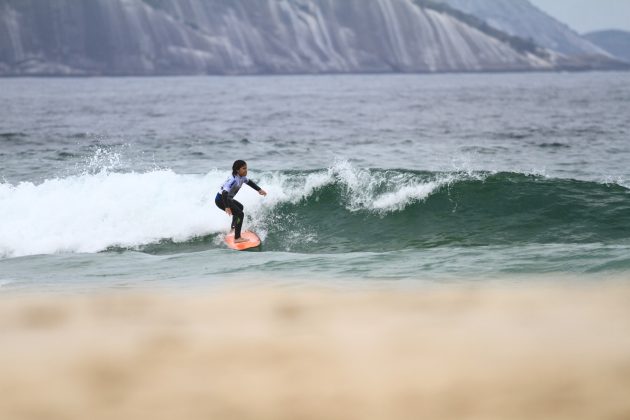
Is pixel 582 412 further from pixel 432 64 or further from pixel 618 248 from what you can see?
pixel 432 64

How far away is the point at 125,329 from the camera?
6.32 metres

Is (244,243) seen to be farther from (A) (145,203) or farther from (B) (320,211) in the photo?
(A) (145,203)

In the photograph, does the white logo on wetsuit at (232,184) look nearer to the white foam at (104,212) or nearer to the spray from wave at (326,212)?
the spray from wave at (326,212)

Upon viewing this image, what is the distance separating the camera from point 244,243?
41.4 feet

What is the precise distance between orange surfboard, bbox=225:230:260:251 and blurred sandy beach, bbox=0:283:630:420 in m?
5.12

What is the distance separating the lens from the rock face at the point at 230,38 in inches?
6117

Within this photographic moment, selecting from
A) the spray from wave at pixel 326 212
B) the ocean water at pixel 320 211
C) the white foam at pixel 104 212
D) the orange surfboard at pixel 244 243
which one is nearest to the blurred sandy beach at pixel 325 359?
the ocean water at pixel 320 211

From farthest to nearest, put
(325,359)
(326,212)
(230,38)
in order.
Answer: (230,38)
(326,212)
(325,359)

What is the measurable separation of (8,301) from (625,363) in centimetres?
593

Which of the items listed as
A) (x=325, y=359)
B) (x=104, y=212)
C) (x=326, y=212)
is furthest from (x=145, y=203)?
(x=325, y=359)

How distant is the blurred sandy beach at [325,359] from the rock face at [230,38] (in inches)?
6135

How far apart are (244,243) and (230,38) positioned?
17080 cm

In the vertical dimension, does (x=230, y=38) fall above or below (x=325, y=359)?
above

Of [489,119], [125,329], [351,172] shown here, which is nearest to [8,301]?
[125,329]
